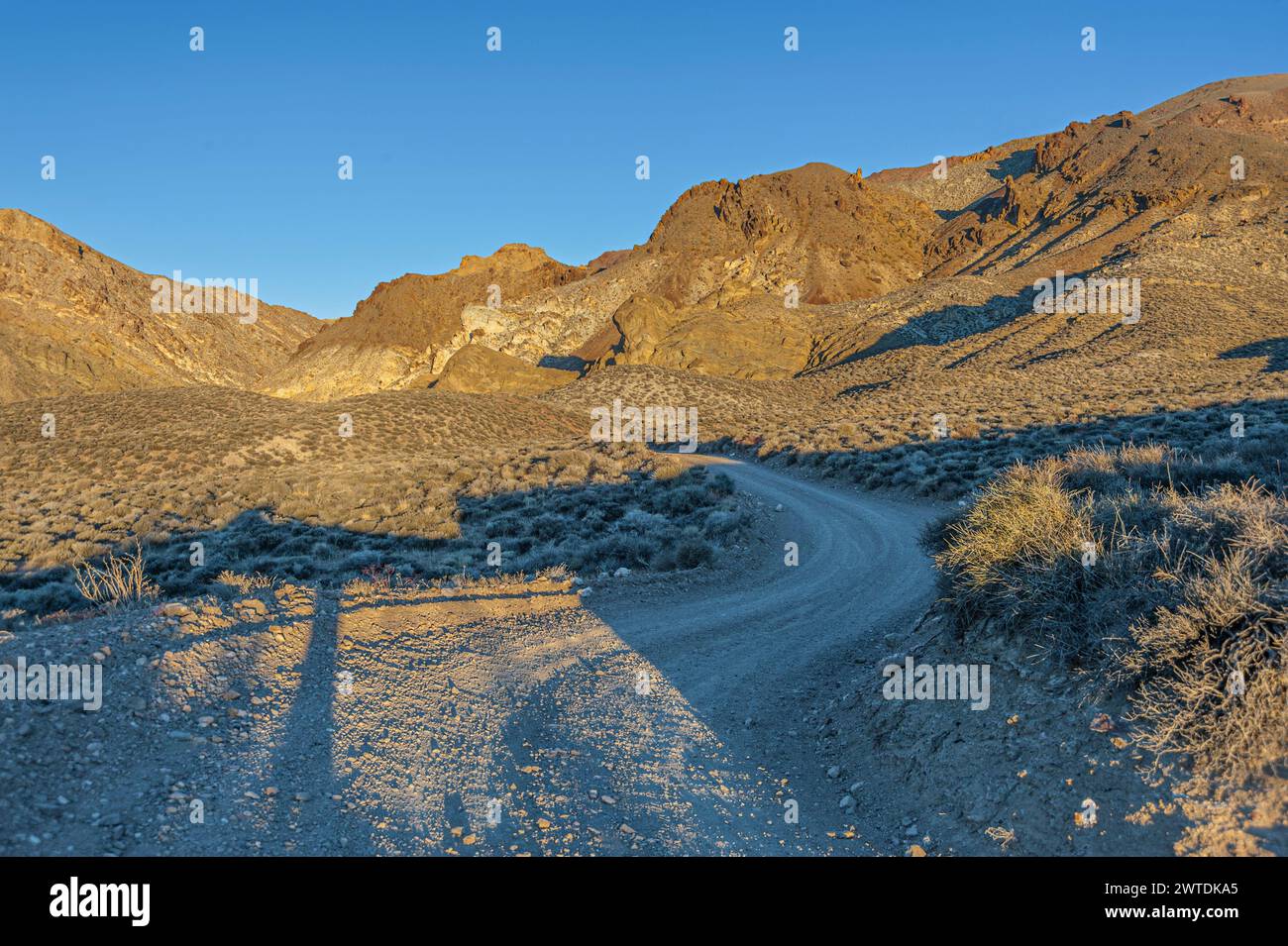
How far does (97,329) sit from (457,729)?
9583 centimetres

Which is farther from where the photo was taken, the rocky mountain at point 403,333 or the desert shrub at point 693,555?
the rocky mountain at point 403,333

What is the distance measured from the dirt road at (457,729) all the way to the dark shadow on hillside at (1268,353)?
40838mm

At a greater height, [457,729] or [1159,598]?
[1159,598]

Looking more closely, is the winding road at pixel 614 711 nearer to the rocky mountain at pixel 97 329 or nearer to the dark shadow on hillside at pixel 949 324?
the dark shadow on hillside at pixel 949 324

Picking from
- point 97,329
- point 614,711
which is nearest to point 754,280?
point 97,329

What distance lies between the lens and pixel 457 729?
20.2ft

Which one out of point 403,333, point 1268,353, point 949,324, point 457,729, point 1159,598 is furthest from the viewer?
point 403,333

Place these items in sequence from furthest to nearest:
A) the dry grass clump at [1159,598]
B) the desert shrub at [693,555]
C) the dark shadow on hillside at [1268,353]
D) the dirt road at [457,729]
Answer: the dark shadow on hillside at [1268,353], the desert shrub at [693,555], the dirt road at [457,729], the dry grass clump at [1159,598]

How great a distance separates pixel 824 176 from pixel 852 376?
5531 centimetres

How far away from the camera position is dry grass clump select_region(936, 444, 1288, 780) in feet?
A: 12.4

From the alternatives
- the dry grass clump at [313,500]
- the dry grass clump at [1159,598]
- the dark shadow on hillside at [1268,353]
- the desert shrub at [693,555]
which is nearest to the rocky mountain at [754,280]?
the dark shadow on hillside at [1268,353]

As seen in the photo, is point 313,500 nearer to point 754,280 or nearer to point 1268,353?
point 1268,353

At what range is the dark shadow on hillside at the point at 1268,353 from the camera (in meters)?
36.7
